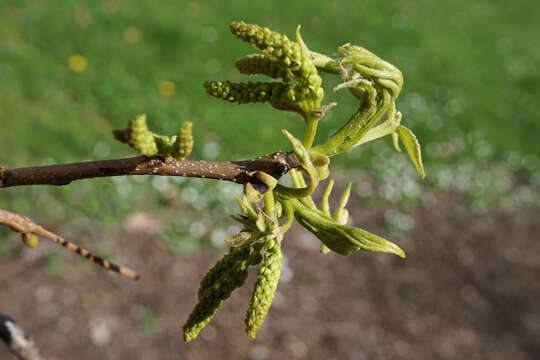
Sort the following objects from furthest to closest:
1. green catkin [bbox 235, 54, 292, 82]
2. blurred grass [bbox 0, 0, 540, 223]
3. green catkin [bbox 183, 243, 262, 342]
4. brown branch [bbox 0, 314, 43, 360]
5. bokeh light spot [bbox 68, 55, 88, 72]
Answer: bokeh light spot [bbox 68, 55, 88, 72], blurred grass [bbox 0, 0, 540, 223], brown branch [bbox 0, 314, 43, 360], green catkin [bbox 183, 243, 262, 342], green catkin [bbox 235, 54, 292, 82]

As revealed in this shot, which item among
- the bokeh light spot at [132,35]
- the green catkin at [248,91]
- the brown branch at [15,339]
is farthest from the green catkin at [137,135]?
the bokeh light spot at [132,35]

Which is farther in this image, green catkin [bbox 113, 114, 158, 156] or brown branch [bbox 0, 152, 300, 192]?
brown branch [bbox 0, 152, 300, 192]

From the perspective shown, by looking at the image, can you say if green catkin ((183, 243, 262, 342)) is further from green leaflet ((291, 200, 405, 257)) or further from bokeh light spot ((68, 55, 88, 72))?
bokeh light spot ((68, 55, 88, 72))

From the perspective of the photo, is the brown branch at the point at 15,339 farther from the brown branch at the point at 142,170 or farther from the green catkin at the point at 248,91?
the green catkin at the point at 248,91

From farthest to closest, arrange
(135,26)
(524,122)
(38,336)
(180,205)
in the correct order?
(524,122), (135,26), (180,205), (38,336)

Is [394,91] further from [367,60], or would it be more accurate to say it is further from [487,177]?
[487,177]

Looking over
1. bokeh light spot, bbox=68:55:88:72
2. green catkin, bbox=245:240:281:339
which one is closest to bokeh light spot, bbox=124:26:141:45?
bokeh light spot, bbox=68:55:88:72

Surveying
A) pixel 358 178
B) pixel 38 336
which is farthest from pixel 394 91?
pixel 358 178
